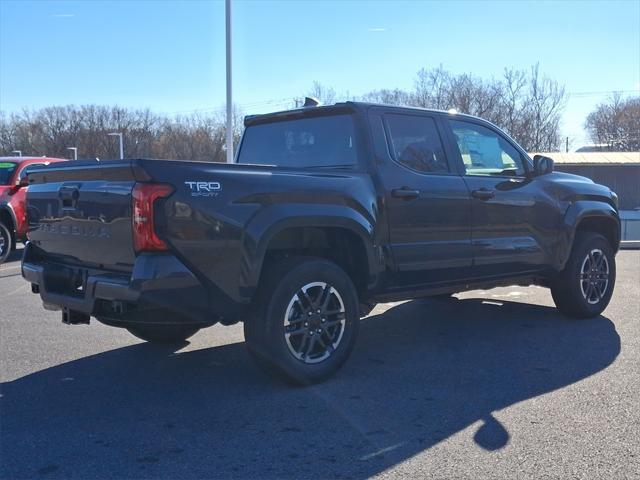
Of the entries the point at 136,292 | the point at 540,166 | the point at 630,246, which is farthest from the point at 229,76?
the point at 136,292

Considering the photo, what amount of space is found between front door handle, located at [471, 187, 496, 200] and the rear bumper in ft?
8.91

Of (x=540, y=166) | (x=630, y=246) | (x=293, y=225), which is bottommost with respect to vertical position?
(x=630, y=246)

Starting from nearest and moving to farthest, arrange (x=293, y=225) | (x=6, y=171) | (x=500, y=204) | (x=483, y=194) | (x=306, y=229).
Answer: (x=293, y=225)
(x=306, y=229)
(x=483, y=194)
(x=500, y=204)
(x=6, y=171)

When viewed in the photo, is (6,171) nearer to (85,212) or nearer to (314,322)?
(85,212)

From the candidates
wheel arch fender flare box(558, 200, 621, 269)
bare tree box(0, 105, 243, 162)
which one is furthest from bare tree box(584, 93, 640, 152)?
wheel arch fender flare box(558, 200, 621, 269)

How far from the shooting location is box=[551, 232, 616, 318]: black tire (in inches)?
272

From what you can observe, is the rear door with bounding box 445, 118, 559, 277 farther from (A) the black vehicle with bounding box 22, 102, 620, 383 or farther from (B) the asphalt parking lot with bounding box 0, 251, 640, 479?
(B) the asphalt parking lot with bounding box 0, 251, 640, 479

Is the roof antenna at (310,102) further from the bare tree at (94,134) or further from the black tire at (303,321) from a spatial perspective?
the bare tree at (94,134)

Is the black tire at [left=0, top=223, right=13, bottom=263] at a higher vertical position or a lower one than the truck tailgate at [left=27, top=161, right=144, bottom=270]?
lower

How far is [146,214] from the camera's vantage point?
3920 mm

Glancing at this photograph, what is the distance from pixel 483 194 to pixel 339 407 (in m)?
2.53

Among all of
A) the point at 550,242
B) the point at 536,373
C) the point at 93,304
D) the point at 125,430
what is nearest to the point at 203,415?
the point at 125,430

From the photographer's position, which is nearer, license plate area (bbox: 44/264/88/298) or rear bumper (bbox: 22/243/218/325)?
rear bumper (bbox: 22/243/218/325)

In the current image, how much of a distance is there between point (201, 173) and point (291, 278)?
1.00m
